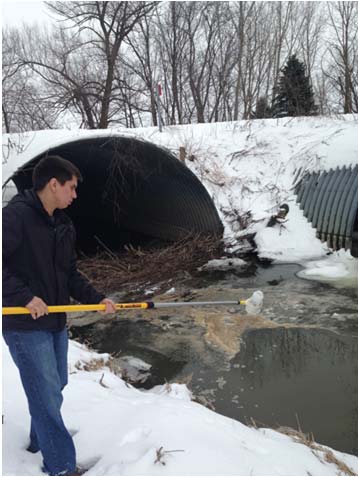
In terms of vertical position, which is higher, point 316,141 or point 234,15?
point 234,15

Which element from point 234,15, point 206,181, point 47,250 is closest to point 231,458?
point 47,250

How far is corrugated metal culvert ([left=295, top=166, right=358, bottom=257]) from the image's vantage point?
28.0 feet

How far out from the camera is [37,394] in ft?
7.07

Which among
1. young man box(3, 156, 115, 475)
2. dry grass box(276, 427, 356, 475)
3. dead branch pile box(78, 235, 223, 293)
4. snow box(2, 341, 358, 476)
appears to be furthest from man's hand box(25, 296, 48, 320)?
dead branch pile box(78, 235, 223, 293)

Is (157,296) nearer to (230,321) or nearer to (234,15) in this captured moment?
(230,321)

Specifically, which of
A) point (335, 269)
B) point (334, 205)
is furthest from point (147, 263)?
point (334, 205)

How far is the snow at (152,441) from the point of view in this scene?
7.70 feet

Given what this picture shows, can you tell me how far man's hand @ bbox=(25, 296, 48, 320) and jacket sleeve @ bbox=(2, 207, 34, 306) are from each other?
0.7 inches

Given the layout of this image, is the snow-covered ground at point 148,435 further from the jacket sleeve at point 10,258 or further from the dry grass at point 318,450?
the jacket sleeve at point 10,258

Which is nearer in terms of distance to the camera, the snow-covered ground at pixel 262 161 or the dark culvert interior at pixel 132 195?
the snow-covered ground at pixel 262 161

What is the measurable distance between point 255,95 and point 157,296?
19935mm

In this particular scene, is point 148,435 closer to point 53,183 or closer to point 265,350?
point 53,183

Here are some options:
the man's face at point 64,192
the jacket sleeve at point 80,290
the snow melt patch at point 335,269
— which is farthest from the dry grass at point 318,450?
the snow melt patch at point 335,269

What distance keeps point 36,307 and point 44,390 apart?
436 millimetres
